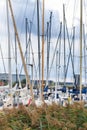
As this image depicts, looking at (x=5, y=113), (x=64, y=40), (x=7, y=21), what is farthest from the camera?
(x=64, y=40)

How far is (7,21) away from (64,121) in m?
16.7

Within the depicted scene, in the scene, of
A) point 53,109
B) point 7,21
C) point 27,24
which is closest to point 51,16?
point 27,24

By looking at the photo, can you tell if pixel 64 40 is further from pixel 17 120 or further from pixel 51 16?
pixel 17 120

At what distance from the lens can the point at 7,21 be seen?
2553 cm

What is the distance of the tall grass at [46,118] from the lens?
8.99 metres

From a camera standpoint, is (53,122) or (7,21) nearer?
(53,122)

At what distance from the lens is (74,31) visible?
1839 inches

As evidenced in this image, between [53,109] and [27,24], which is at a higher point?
[27,24]

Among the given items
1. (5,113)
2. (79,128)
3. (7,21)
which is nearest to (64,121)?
(79,128)

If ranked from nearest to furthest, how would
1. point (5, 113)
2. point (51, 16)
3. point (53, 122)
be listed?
point (53, 122) → point (5, 113) → point (51, 16)

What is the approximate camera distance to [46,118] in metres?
9.39

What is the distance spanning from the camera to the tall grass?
8992mm

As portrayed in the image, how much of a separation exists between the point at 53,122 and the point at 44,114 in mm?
990

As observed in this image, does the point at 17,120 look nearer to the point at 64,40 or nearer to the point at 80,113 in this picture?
the point at 80,113
